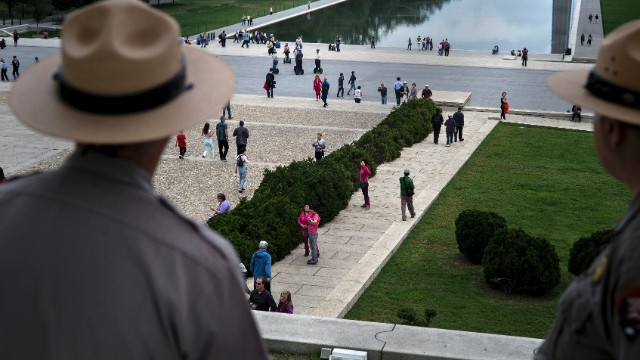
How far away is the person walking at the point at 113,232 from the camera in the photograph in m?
1.99

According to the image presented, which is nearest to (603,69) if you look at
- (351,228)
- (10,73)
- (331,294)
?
(331,294)

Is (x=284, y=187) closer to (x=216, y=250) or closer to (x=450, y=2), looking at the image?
(x=216, y=250)

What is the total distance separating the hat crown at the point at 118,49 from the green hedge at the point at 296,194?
14.5 m

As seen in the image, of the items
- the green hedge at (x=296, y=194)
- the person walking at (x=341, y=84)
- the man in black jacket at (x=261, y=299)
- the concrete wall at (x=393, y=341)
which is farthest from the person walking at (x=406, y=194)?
the person walking at (x=341, y=84)

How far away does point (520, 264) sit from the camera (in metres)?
15.6

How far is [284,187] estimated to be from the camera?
20641mm

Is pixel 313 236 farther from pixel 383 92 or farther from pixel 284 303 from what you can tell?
pixel 383 92

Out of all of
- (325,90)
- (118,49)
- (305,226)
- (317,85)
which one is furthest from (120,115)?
(317,85)

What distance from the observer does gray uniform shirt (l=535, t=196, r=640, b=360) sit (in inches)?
81.7

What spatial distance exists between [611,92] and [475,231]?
15.3 metres

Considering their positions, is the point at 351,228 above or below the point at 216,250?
below

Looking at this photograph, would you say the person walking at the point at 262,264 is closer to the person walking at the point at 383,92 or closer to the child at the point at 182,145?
the child at the point at 182,145

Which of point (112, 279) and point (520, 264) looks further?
point (520, 264)

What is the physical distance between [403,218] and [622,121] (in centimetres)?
1819
